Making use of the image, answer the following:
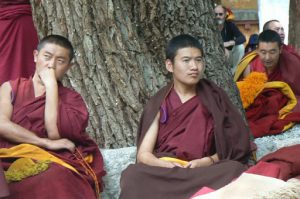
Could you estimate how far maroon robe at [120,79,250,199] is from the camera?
15.2 ft

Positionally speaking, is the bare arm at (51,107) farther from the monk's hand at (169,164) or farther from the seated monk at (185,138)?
the monk's hand at (169,164)

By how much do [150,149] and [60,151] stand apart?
552 mm

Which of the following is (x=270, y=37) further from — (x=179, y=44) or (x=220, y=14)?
(x=179, y=44)

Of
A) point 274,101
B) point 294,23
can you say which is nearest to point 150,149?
point 274,101

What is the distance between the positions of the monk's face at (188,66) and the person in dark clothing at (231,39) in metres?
3.95

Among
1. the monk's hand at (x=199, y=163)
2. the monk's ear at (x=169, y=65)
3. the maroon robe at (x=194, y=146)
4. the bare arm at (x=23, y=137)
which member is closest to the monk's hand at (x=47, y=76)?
the bare arm at (x=23, y=137)

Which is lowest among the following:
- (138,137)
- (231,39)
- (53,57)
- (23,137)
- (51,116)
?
(138,137)

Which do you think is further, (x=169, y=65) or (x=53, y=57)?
(x=169, y=65)

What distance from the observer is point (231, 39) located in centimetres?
920

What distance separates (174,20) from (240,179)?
211cm

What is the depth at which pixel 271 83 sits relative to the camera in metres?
7.19

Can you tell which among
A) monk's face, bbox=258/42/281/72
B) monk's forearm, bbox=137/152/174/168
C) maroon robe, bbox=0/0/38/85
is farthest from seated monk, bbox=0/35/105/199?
monk's face, bbox=258/42/281/72

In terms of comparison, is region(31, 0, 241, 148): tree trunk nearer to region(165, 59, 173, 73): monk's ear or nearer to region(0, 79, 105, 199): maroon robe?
region(165, 59, 173, 73): monk's ear

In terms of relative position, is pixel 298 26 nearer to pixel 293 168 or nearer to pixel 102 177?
pixel 102 177
